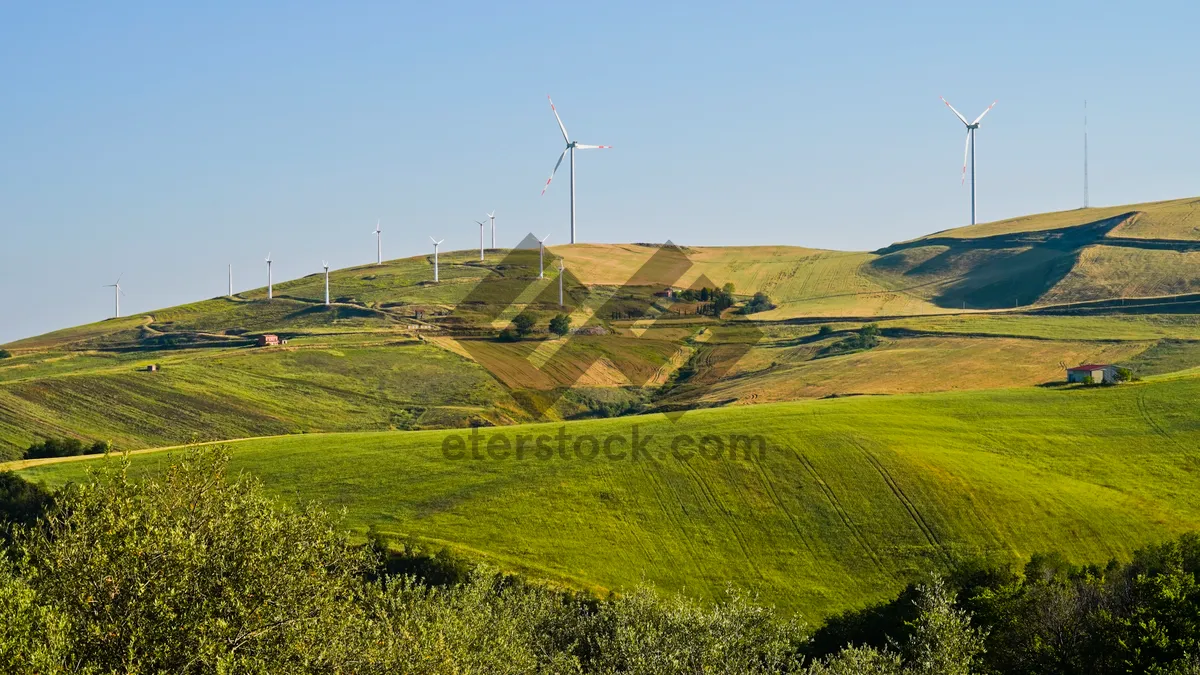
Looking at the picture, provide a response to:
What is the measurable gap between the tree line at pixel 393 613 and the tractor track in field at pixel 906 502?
534 centimetres

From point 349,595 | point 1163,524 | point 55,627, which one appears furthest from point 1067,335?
point 55,627

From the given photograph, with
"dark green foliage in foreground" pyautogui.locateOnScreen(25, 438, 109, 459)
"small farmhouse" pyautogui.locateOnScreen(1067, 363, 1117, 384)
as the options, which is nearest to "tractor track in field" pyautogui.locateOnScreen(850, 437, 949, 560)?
"small farmhouse" pyautogui.locateOnScreen(1067, 363, 1117, 384)

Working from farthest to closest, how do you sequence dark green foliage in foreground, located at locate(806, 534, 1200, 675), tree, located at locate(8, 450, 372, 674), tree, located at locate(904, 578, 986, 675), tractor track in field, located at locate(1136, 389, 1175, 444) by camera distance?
tractor track in field, located at locate(1136, 389, 1175, 444) → dark green foliage in foreground, located at locate(806, 534, 1200, 675) → tree, located at locate(904, 578, 986, 675) → tree, located at locate(8, 450, 372, 674)

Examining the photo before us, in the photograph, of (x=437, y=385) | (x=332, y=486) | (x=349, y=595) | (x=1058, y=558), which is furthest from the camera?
(x=437, y=385)

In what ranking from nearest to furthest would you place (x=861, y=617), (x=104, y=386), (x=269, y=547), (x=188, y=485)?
(x=269, y=547) < (x=188, y=485) < (x=861, y=617) < (x=104, y=386)

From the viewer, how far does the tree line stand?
25.3 m

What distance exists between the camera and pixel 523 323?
162m

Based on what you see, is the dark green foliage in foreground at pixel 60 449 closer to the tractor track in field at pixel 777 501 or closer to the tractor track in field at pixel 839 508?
the tractor track in field at pixel 777 501

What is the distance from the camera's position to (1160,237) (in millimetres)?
195375

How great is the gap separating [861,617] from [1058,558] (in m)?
13.0

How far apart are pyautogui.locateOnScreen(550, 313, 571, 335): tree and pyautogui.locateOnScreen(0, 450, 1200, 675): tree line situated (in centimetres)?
10113

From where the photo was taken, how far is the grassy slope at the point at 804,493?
207 ft

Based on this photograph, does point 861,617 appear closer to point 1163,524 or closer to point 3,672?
point 1163,524

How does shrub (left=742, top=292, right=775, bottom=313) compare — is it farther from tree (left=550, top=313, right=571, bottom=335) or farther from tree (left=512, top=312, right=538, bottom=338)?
tree (left=512, top=312, right=538, bottom=338)
